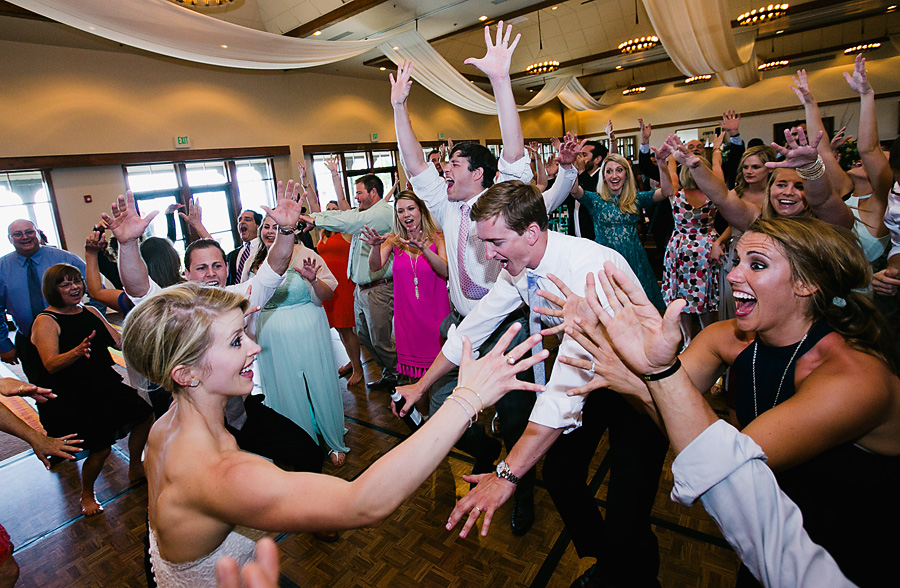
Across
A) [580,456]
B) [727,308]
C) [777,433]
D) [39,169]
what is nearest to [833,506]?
[777,433]

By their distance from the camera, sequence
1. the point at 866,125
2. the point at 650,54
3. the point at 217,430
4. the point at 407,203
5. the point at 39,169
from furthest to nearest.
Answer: the point at 650,54, the point at 39,169, the point at 407,203, the point at 866,125, the point at 217,430

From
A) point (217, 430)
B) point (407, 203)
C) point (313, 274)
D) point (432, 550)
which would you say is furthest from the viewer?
point (407, 203)

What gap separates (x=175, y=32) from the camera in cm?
365

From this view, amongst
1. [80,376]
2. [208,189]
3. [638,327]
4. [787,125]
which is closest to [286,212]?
[80,376]

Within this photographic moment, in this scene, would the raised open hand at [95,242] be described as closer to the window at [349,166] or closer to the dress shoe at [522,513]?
the dress shoe at [522,513]

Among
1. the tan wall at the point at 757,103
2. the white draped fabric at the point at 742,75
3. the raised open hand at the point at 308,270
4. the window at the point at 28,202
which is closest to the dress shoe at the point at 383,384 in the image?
the raised open hand at the point at 308,270

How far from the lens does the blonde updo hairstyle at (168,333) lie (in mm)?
1147

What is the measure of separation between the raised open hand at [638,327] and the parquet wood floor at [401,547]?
1241mm

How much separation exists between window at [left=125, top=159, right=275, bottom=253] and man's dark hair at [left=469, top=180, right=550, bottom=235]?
288 inches

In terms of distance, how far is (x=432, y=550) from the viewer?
6.68 ft

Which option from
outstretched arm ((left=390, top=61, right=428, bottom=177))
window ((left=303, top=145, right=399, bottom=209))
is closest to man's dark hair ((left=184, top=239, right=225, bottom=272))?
outstretched arm ((left=390, top=61, right=428, bottom=177))

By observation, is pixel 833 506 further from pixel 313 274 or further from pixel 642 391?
pixel 313 274

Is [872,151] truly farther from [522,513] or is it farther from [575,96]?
[575,96]

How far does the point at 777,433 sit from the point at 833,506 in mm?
252
